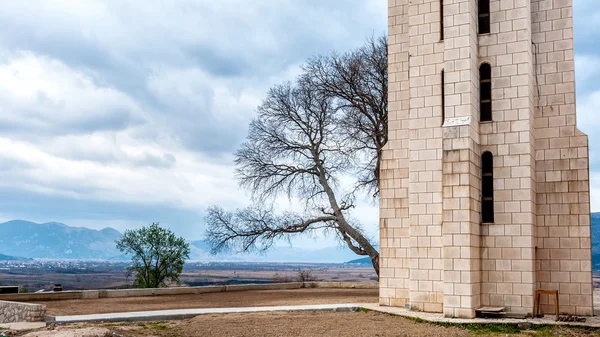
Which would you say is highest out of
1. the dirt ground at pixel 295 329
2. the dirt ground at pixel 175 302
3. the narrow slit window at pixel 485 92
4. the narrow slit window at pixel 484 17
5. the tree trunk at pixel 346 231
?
the narrow slit window at pixel 484 17

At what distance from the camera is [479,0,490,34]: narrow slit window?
1662 cm

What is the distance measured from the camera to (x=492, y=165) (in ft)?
52.3

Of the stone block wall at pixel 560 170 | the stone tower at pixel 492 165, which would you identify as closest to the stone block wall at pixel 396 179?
the stone tower at pixel 492 165

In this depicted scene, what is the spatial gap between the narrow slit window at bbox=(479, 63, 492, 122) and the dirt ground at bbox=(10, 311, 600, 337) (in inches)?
220

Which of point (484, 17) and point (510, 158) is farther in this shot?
point (484, 17)

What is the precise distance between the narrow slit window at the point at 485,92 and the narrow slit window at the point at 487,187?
106 centimetres

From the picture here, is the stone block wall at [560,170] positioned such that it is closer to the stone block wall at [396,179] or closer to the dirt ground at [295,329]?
the dirt ground at [295,329]

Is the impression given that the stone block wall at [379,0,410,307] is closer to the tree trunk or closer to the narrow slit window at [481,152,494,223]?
the narrow slit window at [481,152,494,223]

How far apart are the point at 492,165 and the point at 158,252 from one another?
24823mm

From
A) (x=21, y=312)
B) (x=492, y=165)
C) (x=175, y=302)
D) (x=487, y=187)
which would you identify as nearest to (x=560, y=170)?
(x=492, y=165)

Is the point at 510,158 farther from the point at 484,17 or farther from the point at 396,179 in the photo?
the point at 484,17

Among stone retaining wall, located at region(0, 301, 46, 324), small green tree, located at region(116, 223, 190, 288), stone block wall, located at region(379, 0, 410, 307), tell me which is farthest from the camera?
small green tree, located at region(116, 223, 190, 288)

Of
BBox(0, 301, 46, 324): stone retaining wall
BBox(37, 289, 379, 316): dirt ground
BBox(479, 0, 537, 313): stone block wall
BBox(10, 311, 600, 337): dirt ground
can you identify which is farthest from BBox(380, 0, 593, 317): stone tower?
BBox(0, 301, 46, 324): stone retaining wall

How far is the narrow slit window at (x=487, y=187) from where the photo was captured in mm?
15914
